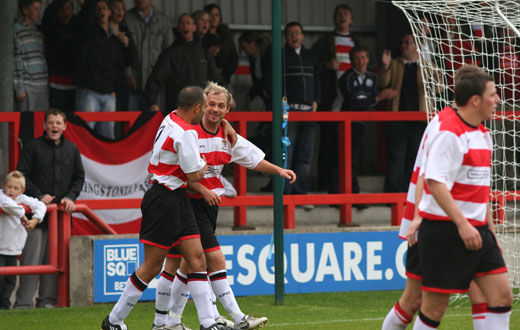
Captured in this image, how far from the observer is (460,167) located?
17.9 feet

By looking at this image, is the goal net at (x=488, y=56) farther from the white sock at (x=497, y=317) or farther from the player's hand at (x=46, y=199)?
the white sock at (x=497, y=317)

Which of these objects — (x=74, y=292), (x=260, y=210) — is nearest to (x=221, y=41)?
(x=260, y=210)

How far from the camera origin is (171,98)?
1164cm

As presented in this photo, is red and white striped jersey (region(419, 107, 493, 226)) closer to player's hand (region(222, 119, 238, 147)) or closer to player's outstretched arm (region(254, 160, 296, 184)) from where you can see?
player's outstretched arm (region(254, 160, 296, 184))

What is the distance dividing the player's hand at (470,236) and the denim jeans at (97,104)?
6538 mm

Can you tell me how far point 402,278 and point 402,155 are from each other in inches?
67.8

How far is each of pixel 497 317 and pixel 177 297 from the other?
9.57ft

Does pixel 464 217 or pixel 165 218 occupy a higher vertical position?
pixel 464 217

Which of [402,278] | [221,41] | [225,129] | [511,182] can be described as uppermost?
[221,41]

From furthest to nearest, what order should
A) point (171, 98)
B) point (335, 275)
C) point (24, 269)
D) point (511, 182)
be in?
point (511, 182), point (171, 98), point (335, 275), point (24, 269)

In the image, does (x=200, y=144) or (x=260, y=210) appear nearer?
(x=200, y=144)

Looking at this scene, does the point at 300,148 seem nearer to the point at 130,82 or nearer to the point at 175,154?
the point at 130,82

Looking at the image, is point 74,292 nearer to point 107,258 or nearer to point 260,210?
point 107,258

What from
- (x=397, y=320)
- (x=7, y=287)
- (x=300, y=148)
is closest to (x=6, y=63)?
(x=7, y=287)
